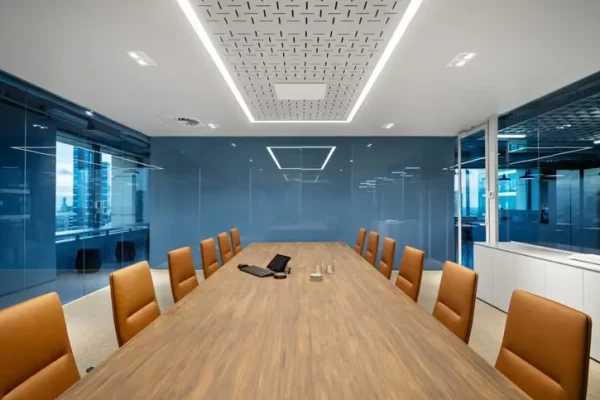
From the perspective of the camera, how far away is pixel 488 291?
448 centimetres

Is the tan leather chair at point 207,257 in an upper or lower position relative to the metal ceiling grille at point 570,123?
lower

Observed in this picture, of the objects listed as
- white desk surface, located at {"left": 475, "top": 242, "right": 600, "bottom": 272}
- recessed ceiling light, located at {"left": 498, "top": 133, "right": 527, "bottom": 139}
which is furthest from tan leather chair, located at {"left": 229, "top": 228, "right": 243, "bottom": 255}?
recessed ceiling light, located at {"left": 498, "top": 133, "right": 527, "bottom": 139}

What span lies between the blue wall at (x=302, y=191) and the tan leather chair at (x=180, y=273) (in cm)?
401

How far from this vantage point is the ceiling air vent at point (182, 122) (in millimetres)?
5312

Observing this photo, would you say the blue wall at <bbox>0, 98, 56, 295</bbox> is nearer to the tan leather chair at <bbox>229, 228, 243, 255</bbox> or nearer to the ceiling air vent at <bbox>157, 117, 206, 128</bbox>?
the ceiling air vent at <bbox>157, 117, 206, 128</bbox>

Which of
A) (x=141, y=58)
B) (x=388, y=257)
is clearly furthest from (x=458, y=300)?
(x=141, y=58)

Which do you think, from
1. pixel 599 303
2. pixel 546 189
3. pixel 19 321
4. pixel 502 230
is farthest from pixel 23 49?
pixel 502 230

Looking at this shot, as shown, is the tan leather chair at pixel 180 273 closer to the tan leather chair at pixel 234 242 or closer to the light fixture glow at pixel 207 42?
the light fixture glow at pixel 207 42

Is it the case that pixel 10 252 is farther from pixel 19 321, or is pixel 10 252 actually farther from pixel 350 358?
pixel 350 358

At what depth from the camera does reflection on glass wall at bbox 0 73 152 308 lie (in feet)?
12.1

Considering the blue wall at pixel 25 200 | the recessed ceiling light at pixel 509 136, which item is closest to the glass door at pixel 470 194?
the recessed ceiling light at pixel 509 136

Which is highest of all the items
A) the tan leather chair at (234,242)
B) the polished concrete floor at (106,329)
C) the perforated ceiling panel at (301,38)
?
the perforated ceiling panel at (301,38)

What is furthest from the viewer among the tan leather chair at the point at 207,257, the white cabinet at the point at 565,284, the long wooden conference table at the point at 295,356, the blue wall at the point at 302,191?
the blue wall at the point at 302,191

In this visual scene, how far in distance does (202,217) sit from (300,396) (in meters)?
6.26
